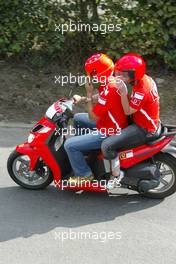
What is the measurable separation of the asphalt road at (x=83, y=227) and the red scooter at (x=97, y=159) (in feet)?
0.55

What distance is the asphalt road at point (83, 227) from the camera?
4469 millimetres

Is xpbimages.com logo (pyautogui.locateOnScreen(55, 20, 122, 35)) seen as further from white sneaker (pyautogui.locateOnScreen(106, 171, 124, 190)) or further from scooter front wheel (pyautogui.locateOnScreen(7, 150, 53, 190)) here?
white sneaker (pyautogui.locateOnScreen(106, 171, 124, 190))

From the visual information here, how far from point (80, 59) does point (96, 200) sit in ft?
11.0

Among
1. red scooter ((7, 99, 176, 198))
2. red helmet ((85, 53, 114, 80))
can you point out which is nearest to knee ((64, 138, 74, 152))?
red scooter ((7, 99, 176, 198))

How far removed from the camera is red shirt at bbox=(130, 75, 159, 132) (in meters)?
4.72

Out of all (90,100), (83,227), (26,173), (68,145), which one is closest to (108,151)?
(68,145)

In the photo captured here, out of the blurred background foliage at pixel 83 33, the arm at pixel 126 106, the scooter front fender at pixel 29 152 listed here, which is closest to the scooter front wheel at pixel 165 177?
the arm at pixel 126 106

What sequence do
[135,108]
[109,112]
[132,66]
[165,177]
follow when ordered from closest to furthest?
[132,66]
[135,108]
[109,112]
[165,177]

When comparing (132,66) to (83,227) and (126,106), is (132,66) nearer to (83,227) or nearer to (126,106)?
(126,106)

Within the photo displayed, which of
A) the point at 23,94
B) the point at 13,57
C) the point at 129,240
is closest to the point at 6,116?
the point at 23,94

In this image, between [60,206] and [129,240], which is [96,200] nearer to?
[60,206]

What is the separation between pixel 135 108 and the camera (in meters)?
4.74

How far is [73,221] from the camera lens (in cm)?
498

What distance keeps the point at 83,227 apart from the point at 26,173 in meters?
0.97
